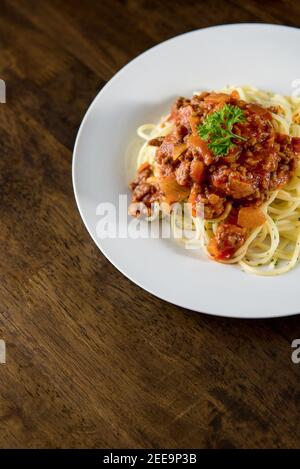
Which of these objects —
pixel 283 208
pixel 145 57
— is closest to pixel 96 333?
pixel 283 208

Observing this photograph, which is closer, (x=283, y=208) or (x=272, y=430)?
(x=272, y=430)

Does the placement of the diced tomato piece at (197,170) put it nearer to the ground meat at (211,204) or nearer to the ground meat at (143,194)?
the ground meat at (211,204)

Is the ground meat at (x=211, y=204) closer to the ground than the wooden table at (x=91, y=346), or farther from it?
farther from it

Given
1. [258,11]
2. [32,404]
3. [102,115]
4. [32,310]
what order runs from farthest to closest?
1. [258,11]
2. [102,115]
3. [32,310]
4. [32,404]

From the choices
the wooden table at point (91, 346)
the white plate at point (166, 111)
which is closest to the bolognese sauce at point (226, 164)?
the white plate at point (166, 111)

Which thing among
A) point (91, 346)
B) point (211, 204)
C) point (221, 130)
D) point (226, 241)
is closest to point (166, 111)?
point (221, 130)

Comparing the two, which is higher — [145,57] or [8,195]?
[145,57]

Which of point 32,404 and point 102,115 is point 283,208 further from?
point 32,404
